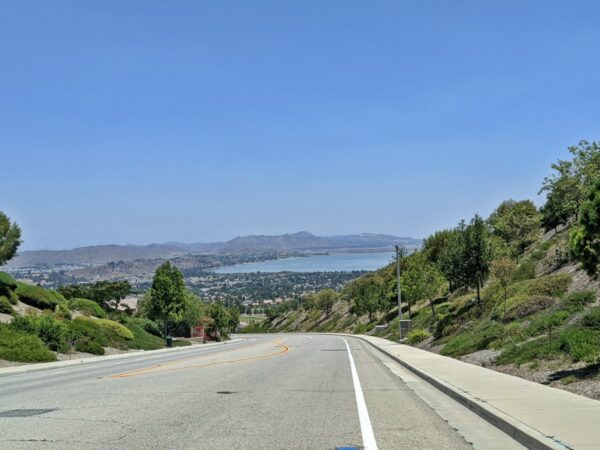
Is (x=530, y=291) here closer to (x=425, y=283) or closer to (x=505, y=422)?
(x=505, y=422)

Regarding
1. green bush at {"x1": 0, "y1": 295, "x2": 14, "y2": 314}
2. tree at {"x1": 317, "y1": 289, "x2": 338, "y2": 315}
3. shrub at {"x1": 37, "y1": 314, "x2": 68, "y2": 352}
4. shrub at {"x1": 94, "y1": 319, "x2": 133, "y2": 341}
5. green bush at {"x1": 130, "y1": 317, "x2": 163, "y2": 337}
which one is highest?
green bush at {"x1": 0, "y1": 295, "x2": 14, "y2": 314}

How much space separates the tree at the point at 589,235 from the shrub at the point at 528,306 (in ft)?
35.6

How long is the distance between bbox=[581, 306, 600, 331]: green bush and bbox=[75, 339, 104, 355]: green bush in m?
25.0

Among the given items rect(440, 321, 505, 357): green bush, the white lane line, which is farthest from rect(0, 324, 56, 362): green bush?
rect(440, 321, 505, 357): green bush

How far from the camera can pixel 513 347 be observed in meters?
17.6

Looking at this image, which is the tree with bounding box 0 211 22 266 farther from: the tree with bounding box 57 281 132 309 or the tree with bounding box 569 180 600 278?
the tree with bounding box 569 180 600 278

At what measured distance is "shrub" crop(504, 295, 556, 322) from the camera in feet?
72.4

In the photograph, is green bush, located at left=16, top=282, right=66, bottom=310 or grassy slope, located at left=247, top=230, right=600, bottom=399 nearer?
grassy slope, located at left=247, top=230, right=600, bottom=399

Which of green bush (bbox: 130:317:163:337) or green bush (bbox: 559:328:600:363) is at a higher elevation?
green bush (bbox: 559:328:600:363)

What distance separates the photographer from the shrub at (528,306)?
2208 cm

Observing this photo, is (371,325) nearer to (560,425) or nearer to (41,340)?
(41,340)

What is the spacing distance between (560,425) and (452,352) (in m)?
15.4

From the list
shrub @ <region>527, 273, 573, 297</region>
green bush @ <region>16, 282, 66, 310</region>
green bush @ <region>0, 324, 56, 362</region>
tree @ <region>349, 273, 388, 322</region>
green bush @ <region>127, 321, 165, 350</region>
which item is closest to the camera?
shrub @ <region>527, 273, 573, 297</region>

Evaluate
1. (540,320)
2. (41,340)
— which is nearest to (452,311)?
(540,320)
